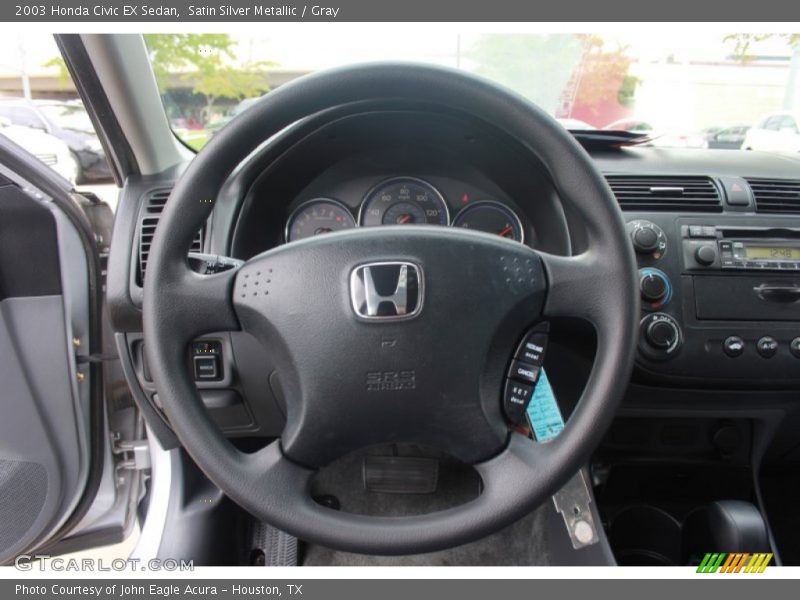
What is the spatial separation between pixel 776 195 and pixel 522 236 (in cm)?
65

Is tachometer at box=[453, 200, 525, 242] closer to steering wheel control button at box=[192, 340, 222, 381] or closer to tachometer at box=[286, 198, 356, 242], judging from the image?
tachometer at box=[286, 198, 356, 242]

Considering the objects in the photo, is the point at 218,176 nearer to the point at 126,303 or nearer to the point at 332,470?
the point at 126,303

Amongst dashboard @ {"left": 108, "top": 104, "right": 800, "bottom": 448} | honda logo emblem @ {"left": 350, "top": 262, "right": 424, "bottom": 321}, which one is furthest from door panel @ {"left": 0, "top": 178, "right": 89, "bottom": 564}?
honda logo emblem @ {"left": 350, "top": 262, "right": 424, "bottom": 321}

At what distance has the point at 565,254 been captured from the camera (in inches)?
42.5

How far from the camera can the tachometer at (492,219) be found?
4.16 feet

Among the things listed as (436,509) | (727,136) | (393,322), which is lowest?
(436,509)

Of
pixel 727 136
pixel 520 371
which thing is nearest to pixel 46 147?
pixel 520 371

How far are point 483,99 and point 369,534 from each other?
66cm

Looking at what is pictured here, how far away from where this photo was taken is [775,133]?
1.75 metres

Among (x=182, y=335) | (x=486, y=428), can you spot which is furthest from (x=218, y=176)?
(x=486, y=428)

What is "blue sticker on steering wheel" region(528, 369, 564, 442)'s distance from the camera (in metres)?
0.99

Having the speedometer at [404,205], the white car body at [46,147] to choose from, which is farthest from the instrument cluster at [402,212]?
the white car body at [46,147]

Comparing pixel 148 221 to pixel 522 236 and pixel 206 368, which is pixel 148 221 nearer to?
pixel 206 368

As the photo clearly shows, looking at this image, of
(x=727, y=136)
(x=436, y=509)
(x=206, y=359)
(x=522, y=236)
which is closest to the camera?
(x=206, y=359)
